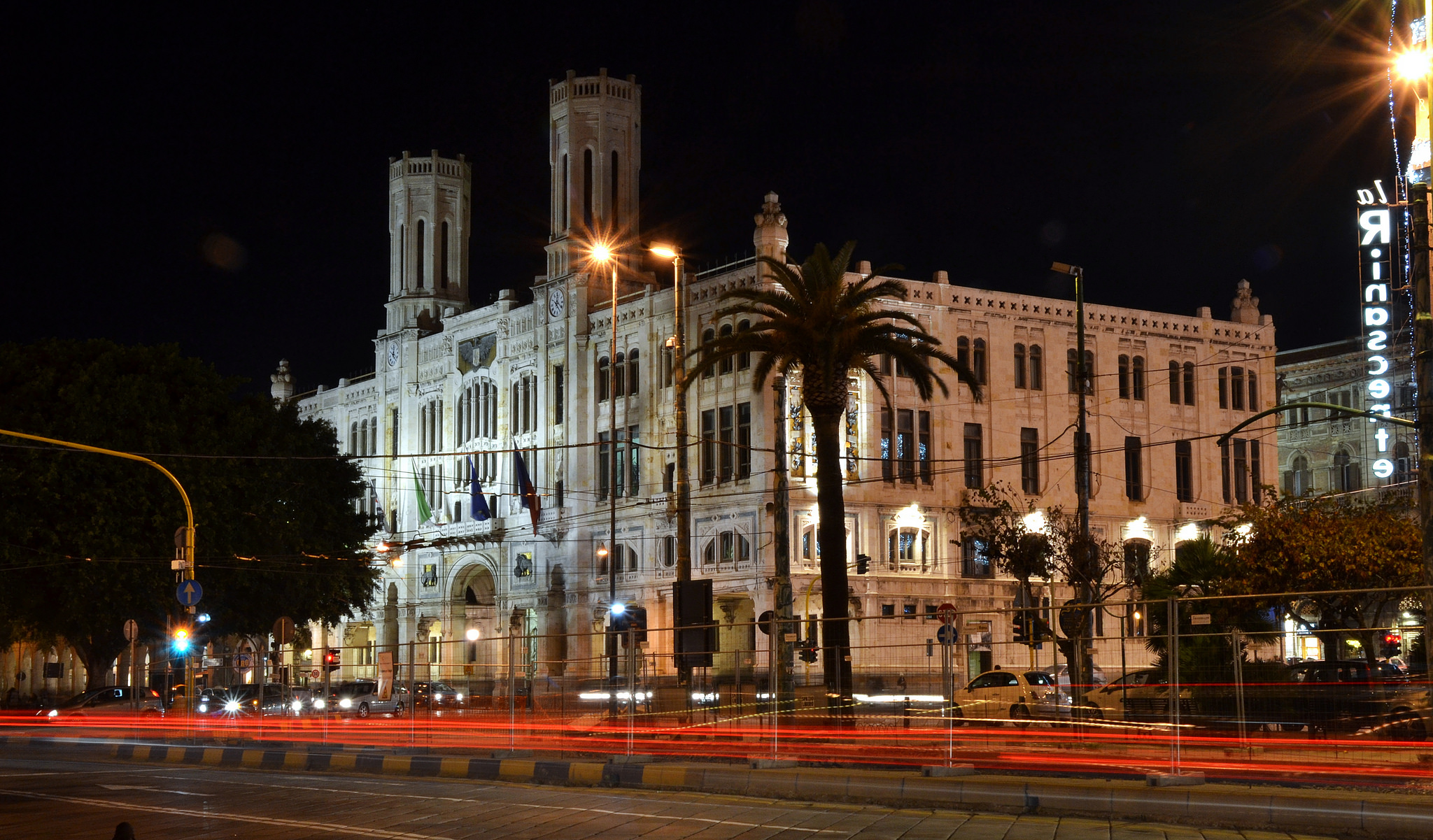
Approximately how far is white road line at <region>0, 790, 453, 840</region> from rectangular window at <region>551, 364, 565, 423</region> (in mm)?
44564

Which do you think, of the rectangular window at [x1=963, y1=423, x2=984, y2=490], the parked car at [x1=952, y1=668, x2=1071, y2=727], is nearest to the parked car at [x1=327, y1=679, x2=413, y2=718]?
the parked car at [x1=952, y1=668, x2=1071, y2=727]

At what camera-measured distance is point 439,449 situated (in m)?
71.8

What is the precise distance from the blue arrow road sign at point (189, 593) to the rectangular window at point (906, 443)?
29788mm

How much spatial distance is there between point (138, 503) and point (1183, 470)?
4025 centimetres

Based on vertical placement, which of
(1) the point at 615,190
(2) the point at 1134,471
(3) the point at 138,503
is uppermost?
(1) the point at 615,190

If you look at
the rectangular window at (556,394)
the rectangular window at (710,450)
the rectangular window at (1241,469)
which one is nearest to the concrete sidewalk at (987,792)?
the rectangular window at (710,450)

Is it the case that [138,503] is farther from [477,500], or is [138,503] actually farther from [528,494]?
[477,500]

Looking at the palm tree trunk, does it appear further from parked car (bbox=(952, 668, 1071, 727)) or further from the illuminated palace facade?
the illuminated palace facade

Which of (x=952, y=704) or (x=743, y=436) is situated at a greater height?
(x=743, y=436)

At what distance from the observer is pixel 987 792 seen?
1661cm

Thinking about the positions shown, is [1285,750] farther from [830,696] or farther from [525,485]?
[525,485]

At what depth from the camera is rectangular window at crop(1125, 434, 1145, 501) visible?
202 feet

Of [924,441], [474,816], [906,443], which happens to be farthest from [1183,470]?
[474,816]

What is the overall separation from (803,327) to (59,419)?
78.3 feet
